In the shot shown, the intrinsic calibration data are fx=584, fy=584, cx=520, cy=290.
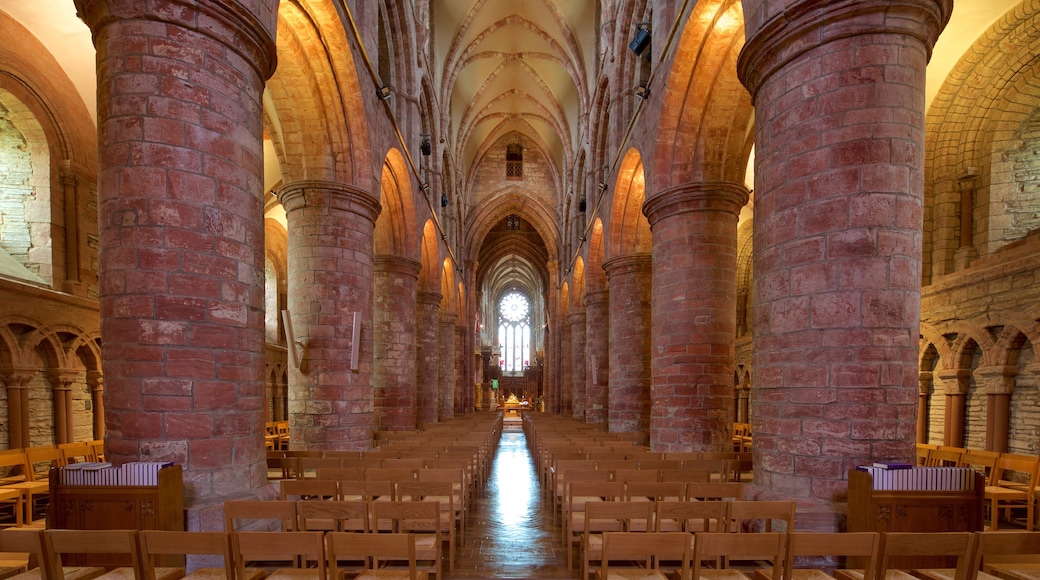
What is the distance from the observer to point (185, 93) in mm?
4578

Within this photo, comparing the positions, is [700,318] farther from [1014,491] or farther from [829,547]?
[829,547]

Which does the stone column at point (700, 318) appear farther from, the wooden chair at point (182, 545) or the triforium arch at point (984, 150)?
the wooden chair at point (182, 545)

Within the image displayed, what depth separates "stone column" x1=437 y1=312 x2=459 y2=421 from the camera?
68.0ft

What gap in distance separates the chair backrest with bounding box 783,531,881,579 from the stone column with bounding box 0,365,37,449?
1055 centimetres

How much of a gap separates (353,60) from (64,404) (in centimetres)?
746

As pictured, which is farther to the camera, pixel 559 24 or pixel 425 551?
pixel 559 24

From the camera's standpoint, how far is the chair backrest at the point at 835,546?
2969mm

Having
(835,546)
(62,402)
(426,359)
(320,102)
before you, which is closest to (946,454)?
(835,546)

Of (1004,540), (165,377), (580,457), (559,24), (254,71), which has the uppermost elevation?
(559,24)

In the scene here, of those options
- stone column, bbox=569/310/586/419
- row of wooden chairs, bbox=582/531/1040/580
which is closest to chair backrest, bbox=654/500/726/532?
row of wooden chairs, bbox=582/531/1040/580

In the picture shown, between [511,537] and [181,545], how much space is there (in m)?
3.85

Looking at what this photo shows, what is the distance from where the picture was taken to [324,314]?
28.5 feet

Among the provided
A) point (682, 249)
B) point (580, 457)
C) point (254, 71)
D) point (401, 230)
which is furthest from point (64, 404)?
point (682, 249)

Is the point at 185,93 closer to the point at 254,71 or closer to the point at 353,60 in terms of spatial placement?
the point at 254,71
